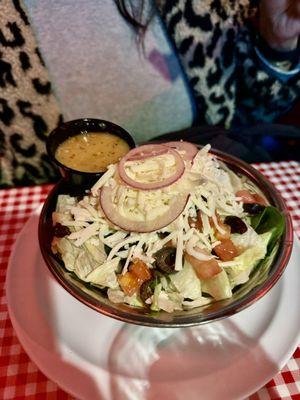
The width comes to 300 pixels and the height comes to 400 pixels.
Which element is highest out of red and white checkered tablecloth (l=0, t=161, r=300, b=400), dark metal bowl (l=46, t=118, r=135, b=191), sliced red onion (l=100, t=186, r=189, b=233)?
dark metal bowl (l=46, t=118, r=135, b=191)

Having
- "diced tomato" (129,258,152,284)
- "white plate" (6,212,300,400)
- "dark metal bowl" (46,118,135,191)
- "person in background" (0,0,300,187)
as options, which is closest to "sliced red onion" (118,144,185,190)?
"dark metal bowl" (46,118,135,191)

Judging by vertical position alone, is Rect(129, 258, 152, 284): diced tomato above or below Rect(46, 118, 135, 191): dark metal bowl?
below

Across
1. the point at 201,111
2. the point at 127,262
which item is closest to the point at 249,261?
the point at 127,262

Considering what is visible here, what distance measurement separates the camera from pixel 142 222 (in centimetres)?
119

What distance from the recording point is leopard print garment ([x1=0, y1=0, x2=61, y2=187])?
1.80 metres

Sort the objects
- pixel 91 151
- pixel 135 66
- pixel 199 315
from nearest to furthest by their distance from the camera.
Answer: pixel 199 315, pixel 91 151, pixel 135 66

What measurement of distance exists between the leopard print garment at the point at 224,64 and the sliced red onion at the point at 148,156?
92 cm

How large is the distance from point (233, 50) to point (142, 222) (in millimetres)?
1420

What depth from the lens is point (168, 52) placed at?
6.75 feet

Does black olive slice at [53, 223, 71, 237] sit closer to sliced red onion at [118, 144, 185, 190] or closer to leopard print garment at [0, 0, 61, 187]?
sliced red onion at [118, 144, 185, 190]

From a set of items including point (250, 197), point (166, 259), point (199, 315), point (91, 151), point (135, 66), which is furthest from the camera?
point (135, 66)

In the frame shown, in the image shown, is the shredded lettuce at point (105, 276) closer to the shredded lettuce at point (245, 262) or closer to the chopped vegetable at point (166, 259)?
the chopped vegetable at point (166, 259)

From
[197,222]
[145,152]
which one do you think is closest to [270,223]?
[197,222]

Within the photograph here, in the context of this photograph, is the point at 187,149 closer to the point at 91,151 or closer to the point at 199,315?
the point at 91,151
